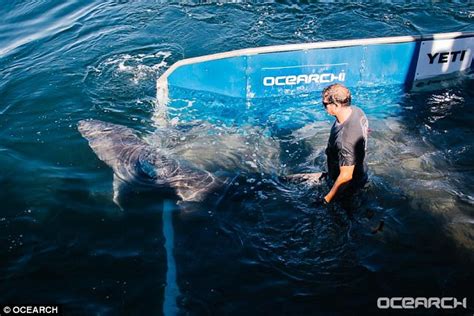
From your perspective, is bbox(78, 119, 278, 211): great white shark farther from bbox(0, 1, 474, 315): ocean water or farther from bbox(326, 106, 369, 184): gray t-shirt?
bbox(326, 106, 369, 184): gray t-shirt

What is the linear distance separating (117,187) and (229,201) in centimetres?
197

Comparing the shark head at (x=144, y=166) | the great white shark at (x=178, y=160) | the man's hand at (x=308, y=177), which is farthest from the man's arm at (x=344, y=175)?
the shark head at (x=144, y=166)

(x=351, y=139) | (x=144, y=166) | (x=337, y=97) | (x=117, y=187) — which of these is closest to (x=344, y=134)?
(x=351, y=139)

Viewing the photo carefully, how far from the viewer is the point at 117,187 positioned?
6.79m

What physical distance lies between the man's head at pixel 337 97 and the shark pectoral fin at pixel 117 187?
3.61 m

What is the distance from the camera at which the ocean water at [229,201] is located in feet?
16.2

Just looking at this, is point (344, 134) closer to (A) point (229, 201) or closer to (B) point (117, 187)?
(A) point (229, 201)

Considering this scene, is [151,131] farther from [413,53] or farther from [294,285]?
[413,53]

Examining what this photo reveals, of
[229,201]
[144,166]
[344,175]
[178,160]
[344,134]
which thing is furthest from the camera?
[178,160]

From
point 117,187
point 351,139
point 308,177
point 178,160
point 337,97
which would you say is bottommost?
point 117,187

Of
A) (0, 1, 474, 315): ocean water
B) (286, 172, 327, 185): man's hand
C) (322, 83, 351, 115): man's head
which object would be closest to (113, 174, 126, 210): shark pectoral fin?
(0, 1, 474, 315): ocean water

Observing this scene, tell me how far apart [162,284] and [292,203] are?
7.58 ft

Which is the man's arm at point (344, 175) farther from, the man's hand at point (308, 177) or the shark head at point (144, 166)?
the shark head at point (144, 166)

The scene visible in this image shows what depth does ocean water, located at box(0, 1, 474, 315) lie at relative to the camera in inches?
195
